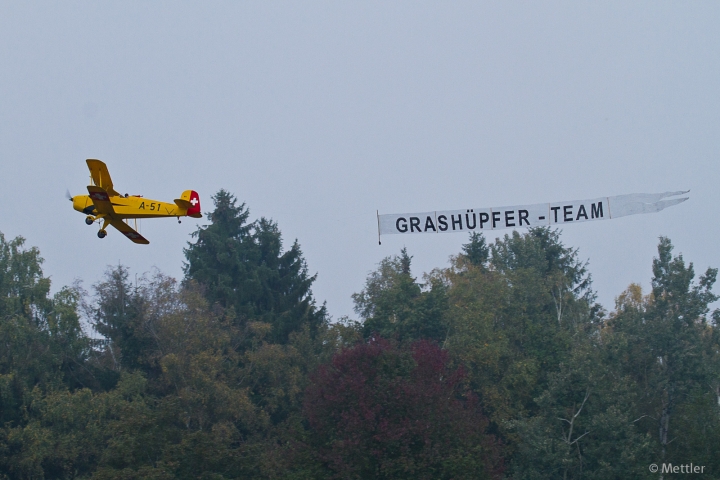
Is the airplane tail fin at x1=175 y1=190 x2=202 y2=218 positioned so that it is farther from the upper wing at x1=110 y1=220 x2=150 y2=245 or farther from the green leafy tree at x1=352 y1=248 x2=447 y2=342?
the green leafy tree at x1=352 y1=248 x2=447 y2=342

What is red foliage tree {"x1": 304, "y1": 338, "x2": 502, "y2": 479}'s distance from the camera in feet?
82.9

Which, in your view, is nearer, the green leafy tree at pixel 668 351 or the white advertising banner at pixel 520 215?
the white advertising banner at pixel 520 215

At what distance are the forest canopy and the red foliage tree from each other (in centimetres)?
7

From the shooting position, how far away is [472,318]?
4166 cm

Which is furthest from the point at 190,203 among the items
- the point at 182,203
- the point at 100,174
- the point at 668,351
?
the point at 668,351

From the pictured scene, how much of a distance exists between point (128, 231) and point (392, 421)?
33.8 ft

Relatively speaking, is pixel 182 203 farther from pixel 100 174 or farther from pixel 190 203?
pixel 100 174

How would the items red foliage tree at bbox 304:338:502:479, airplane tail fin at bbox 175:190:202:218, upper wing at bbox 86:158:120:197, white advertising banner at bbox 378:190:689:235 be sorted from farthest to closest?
red foliage tree at bbox 304:338:502:479
airplane tail fin at bbox 175:190:202:218
upper wing at bbox 86:158:120:197
white advertising banner at bbox 378:190:689:235

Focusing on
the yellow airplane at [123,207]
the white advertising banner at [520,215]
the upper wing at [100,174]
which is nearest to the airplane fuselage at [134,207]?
the yellow airplane at [123,207]

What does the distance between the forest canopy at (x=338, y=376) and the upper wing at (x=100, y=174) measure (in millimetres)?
8601

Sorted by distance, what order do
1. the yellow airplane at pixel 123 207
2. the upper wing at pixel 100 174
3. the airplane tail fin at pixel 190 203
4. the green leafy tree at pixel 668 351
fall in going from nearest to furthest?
the upper wing at pixel 100 174, the yellow airplane at pixel 123 207, the airplane tail fin at pixel 190 203, the green leafy tree at pixel 668 351

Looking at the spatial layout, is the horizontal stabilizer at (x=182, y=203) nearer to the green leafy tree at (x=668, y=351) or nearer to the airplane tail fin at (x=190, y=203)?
the airplane tail fin at (x=190, y=203)

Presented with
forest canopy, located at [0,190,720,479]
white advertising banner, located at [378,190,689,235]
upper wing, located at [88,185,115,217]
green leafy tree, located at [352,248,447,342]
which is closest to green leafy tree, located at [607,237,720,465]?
forest canopy, located at [0,190,720,479]

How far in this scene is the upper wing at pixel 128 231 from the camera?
74.8ft
